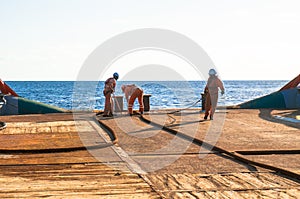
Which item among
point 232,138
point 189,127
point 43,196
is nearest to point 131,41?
point 189,127

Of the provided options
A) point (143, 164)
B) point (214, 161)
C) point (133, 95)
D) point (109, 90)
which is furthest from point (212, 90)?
point (143, 164)

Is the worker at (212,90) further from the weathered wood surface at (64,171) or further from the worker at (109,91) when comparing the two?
the weathered wood surface at (64,171)

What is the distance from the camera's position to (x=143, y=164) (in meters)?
6.77

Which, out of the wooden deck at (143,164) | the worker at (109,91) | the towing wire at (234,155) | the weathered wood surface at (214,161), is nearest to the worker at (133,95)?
the worker at (109,91)

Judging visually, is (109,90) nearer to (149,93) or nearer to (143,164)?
(143,164)

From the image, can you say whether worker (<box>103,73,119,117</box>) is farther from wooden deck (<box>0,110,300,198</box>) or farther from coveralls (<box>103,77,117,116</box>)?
wooden deck (<box>0,110,300,198</box>)

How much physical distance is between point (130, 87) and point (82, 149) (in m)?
9.27

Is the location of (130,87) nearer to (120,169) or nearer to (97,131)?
(97,131)

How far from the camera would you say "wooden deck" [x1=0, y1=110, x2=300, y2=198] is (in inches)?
201

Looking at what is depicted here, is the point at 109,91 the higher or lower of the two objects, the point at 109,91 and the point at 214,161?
the higher

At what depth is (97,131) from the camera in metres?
11.3

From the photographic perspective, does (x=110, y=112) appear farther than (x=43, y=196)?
Yes

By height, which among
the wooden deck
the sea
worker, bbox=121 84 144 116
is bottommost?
the sea

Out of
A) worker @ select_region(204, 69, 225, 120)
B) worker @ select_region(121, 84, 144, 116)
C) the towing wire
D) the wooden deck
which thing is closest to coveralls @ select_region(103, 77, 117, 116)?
worker @ select_region(121, 84, 144, 116)
